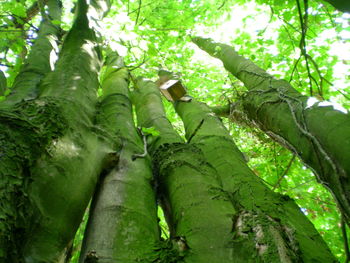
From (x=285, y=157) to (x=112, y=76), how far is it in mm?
3096

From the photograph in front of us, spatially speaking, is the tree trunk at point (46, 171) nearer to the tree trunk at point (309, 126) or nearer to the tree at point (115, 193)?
the tree at point (115, 193)

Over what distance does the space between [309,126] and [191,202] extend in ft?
3.77

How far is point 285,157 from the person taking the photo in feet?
15.3

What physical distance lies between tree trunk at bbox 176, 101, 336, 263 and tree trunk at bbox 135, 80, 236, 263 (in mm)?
74

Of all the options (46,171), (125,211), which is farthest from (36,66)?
(125,211)

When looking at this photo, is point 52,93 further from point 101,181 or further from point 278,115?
point 278,115

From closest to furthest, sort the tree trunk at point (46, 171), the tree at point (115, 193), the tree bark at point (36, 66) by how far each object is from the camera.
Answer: the tree trunk at point (46, 171) → the tree at point (115, 193) → the tree bark at point (36, 66)

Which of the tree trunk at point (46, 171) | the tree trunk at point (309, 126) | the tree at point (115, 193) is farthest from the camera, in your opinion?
the tree trunk at point (309, 126)

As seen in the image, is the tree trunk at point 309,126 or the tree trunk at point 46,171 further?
the tree trunk at point 309,126

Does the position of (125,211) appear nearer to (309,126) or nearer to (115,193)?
(115,193)

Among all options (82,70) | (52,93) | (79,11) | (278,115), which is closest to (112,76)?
(79,11)

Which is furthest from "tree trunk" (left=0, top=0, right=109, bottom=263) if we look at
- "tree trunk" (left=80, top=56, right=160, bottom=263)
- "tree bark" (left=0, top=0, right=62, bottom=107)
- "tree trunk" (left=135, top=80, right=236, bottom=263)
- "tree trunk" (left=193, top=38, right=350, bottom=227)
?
"tree trunk" (left=193, top=38, right=350, bottom=227)

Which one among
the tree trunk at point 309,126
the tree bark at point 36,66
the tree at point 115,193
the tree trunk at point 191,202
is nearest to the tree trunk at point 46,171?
the tree at point 115,193

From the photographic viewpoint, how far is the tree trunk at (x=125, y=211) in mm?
1340
